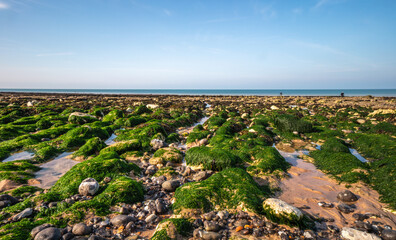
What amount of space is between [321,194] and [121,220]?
16.9ft

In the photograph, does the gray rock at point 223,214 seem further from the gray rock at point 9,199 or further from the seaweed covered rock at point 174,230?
the gray rock at point 9,199

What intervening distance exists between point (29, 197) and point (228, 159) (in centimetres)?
560

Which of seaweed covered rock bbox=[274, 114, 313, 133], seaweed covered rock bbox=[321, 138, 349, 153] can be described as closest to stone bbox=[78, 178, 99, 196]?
seaweed covered rock bbox=[321, 138, 349, 153]

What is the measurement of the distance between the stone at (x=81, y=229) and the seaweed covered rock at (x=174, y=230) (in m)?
1.25

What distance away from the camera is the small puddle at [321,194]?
→ 13.4 feet

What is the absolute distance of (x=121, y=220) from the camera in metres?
3.62

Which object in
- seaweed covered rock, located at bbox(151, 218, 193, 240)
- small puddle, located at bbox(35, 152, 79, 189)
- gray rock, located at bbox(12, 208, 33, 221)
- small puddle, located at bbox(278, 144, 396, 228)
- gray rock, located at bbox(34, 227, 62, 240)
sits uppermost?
gray rock, located at bbox(34, 227, 62, 240)

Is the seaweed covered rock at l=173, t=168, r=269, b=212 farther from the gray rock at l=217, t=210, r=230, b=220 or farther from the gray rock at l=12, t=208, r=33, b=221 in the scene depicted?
the gray rock at l=12, t=208, r=33, b=221

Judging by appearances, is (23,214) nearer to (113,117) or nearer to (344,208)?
(344,208)

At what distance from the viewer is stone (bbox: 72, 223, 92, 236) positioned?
10.7 feet

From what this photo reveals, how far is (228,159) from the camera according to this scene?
6.47 meters

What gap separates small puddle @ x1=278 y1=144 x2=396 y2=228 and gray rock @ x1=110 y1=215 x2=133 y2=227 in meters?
3.86

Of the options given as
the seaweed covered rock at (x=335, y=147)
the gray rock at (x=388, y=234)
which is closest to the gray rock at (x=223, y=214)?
the gray rock at (x=388, y=234)

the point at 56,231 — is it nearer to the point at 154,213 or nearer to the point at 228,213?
the point at 154,213
